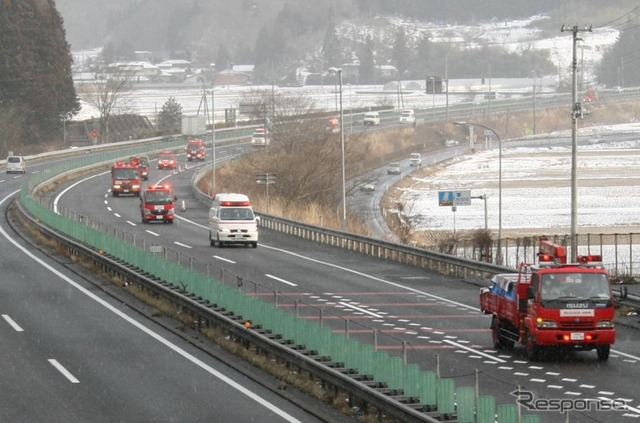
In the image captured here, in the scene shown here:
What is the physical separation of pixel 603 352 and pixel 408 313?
9087 mm

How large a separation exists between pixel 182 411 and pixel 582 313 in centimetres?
937

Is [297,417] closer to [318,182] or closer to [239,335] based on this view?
[239,335]

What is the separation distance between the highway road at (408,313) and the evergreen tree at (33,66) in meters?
69.0

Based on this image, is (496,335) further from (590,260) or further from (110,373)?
(110,373)

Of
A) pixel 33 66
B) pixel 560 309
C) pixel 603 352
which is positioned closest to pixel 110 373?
pixel 560 309

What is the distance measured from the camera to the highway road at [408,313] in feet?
86.6

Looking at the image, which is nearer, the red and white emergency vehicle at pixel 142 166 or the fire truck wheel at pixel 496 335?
the fire truck wheel at pixel 496 335

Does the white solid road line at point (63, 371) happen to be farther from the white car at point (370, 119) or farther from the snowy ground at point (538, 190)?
the white car at point (370, 119)

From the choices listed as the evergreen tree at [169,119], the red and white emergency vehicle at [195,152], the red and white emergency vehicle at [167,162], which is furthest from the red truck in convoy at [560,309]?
the evergreen tree at [169,119]

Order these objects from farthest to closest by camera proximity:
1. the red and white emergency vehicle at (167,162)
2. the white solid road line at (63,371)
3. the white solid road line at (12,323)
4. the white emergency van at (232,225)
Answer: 1. the red and white emergency vehicle at (167,162)
2. the white emergency van at (232,225)
3. the white solid road line at (12,323)
4. the white solid road line at (63,371)

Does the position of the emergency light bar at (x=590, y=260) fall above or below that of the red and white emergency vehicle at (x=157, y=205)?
above

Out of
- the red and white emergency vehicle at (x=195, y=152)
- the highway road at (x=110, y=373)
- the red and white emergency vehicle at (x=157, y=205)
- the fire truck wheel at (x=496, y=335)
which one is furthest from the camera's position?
the red and white emergency vehicle at (x=195, y=152)

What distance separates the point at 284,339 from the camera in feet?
96.0

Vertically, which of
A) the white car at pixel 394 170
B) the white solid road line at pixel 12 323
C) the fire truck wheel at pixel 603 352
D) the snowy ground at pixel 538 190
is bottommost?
the snowy ground at pixel 538 190
